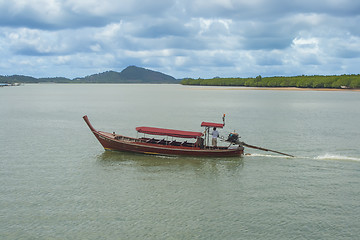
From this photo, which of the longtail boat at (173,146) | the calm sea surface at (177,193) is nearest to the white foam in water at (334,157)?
the calm sea surface at (177,193)

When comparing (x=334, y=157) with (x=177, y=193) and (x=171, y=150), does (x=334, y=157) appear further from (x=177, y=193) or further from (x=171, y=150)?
(x=177, y=193)

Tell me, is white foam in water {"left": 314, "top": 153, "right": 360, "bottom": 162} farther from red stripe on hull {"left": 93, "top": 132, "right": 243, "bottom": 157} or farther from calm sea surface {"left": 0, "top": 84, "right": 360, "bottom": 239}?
red stripe on hull {"left": 93, "top": 132, "right": 243, "bottom": 157}

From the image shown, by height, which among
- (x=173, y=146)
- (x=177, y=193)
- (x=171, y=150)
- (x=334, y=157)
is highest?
(x=173, y=146)

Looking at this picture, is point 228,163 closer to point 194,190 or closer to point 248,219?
point 194,190

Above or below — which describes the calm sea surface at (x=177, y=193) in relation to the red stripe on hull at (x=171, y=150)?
below

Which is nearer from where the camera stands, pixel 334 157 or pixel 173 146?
pixel 334 157

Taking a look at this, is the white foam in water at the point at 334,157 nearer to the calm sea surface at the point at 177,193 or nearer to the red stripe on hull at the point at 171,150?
the calm sea surface at the point at 177,193

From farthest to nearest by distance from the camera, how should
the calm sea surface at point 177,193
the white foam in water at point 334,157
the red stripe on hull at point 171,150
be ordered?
the red stripe on hull at point 171,150 < the white foam in water at point 334,157 < the calm sea surface at point 177,193

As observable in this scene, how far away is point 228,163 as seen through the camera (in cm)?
3297

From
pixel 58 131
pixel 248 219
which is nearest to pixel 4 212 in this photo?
pixel 248 219

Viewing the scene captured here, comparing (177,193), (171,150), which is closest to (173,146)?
(171,150)

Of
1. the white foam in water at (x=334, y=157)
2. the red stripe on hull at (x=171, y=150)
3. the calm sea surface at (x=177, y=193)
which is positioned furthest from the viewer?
the red stripe on hull at (x=171, y=150)

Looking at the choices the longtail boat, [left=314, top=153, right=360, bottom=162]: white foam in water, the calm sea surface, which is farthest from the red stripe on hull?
[left=314, top=153, right=360, bottom=162]: white foam in water

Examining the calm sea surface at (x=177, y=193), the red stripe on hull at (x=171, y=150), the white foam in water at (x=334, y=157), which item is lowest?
the calm sea surface at (x=177, y=193)
